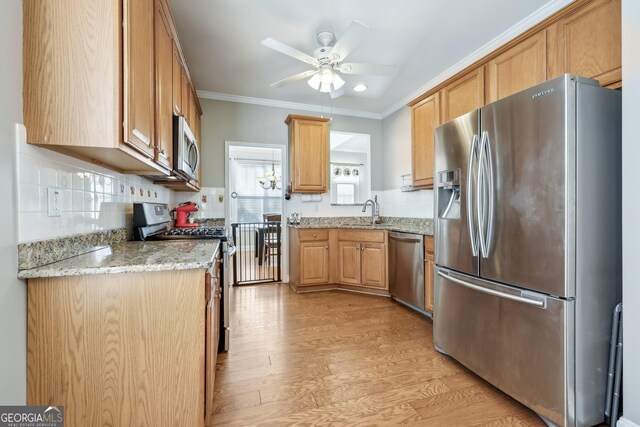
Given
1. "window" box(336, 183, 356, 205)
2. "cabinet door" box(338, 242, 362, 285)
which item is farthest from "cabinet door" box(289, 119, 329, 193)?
"window" box(336, 183, 356, 205)

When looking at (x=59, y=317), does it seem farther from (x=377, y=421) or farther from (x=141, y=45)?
(x=377, y=421)

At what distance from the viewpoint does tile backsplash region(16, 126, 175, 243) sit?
1.04 metres

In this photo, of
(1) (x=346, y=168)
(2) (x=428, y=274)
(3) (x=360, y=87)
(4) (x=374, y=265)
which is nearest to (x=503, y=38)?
(3) (x=360, y=87)

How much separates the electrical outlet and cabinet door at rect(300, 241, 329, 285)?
260 centimetres

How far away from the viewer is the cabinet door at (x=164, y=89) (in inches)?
62.6

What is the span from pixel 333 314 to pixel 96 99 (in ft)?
8.42

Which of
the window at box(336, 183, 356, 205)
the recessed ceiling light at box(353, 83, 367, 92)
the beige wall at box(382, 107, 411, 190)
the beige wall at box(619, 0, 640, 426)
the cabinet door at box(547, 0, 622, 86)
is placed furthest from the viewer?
the window at box(336, 183, 356, 205)

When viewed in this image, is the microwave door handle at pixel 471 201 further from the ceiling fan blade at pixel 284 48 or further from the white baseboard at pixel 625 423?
the ceiling fan blade at pixel 284 48

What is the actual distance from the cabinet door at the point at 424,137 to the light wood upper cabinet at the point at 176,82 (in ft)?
7.79

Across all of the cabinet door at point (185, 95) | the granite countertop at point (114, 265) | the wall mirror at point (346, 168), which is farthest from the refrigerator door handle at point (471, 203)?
the wall mirror at point (346, 168)

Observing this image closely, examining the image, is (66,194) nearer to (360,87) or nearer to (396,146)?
(360,87)

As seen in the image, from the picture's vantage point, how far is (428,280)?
2.72m

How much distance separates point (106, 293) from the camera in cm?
Result: 105

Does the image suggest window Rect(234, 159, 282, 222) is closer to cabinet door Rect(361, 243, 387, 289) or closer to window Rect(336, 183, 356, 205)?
window Rect(336, 183, 356, 205)
